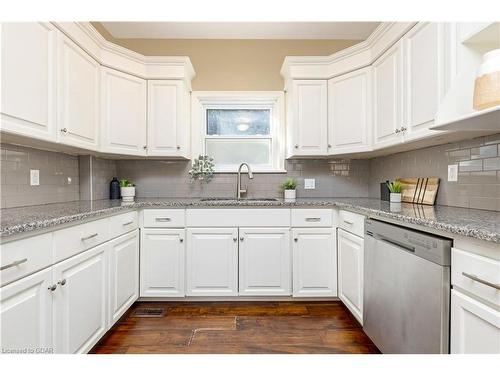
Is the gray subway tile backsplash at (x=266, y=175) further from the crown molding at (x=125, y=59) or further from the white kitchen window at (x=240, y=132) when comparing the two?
the crown molding at (x=125, y=59)

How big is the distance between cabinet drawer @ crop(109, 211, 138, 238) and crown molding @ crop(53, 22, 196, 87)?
1.26m

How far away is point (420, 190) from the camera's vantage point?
2.13 m

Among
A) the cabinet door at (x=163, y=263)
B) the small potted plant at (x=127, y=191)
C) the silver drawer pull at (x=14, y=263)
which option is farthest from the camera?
the small potted plant at (x=127, y=191)

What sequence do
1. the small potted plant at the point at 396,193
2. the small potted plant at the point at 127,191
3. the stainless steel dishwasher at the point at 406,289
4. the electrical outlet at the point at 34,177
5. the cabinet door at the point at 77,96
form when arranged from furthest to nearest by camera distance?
the small potted plant at the point at 127,191
the small potted plant at the point at 396,193
the electrical outlet at the point at 34,177
the cabinet door at the point at 77,96
the stainless steel dishwasher at the point at 406,289

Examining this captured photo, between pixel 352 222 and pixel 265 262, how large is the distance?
783 millimetres

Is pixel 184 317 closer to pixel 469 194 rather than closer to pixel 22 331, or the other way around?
pixel 22 331

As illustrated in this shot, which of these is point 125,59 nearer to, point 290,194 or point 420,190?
point 290,194

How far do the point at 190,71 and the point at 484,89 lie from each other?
2.40m

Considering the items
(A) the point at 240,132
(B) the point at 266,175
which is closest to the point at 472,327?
(B) the point at 266,175

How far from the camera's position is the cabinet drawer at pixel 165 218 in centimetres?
232

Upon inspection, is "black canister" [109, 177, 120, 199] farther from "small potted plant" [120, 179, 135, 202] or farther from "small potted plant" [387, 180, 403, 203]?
"small potted plant" [387, 180, 403, 203]

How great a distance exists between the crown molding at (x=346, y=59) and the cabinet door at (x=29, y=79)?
192 cm

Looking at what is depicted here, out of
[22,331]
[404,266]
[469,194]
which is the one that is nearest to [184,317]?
[22,331]

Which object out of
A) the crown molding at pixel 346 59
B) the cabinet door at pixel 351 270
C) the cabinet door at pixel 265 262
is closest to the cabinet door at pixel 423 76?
the crown molding at pixel 346 59
